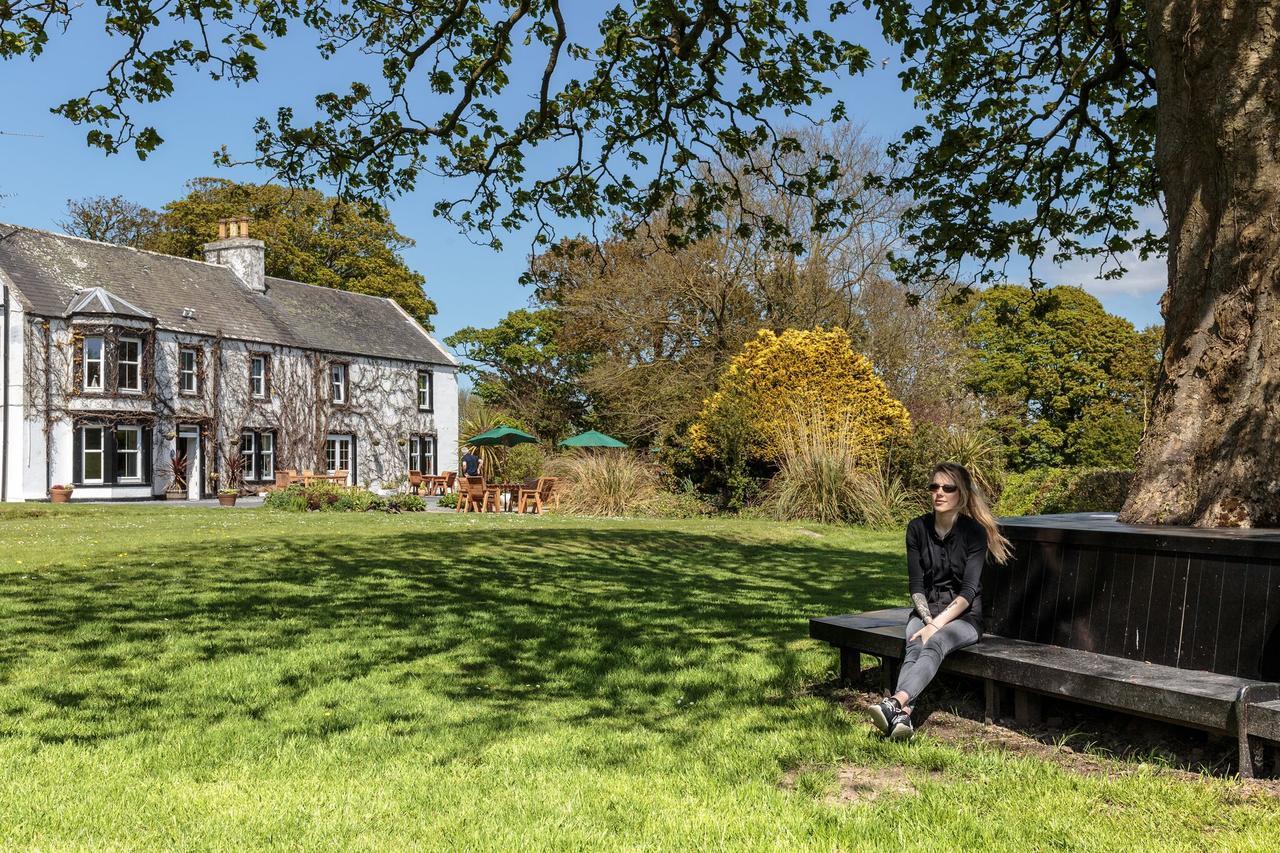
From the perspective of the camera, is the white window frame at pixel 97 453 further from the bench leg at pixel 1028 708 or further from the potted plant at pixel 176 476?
the bench leg at pixel 1028 708

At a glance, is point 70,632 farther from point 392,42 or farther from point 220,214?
point 220,214

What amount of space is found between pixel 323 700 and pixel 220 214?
4338 cm

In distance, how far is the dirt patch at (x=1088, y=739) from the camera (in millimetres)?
4301

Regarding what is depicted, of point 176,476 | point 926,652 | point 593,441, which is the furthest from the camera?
point 176,476

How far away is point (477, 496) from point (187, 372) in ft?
45.7

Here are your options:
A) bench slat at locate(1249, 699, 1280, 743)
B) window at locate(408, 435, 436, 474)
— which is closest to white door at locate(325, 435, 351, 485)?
window at locate(408, 435, 436, 474)

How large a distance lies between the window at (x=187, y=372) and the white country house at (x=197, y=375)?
0.07m

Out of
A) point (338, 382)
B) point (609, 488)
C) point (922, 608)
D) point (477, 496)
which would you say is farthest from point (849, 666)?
point (338, 382)

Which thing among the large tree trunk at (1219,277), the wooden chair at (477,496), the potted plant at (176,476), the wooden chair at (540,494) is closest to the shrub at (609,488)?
the wooden chair at (540,494)

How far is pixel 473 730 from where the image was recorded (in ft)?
16.4

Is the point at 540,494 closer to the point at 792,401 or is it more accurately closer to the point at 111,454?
the point at 792,401

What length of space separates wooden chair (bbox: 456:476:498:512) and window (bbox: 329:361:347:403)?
14.3 metres

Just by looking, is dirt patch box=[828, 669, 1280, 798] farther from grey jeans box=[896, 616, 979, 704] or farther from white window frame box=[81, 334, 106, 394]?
white window frame box=[81, 334, 106, 394]

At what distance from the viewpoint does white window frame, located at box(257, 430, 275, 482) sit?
36594 millimetres
